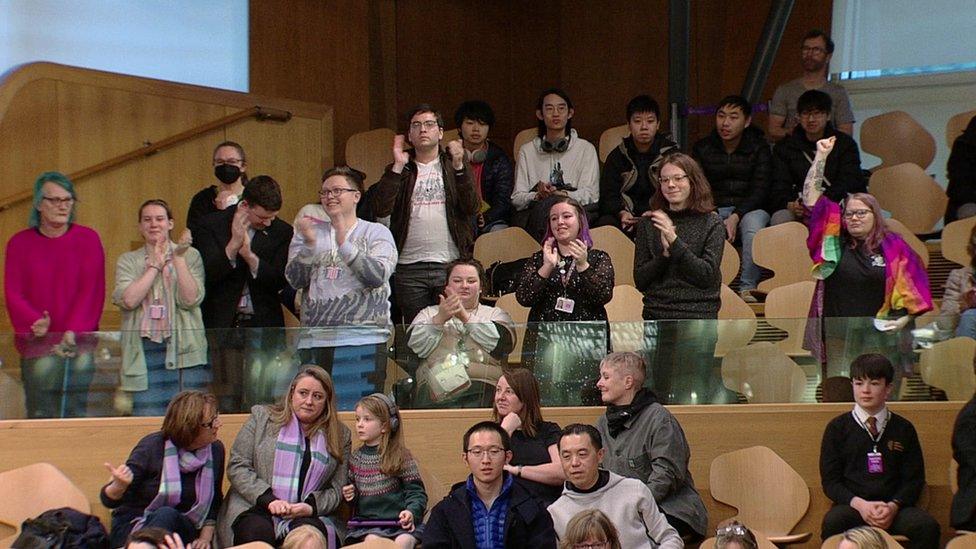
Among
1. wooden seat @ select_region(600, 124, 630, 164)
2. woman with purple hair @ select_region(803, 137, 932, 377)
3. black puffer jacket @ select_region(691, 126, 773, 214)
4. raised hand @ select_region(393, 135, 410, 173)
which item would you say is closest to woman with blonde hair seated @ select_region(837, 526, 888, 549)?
woman with purple hair @ select_region(803, 137, 932, 377)

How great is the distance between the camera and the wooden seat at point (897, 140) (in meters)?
9.72

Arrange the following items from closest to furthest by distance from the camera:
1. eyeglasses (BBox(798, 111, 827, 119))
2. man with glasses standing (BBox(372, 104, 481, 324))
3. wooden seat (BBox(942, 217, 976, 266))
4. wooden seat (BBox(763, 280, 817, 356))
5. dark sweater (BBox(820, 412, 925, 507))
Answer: dark sweater (BBox(820, 412, 925, 507)), man with glasses standing (BBox(372, 104, 481, 324)), wooden seat (BBox(763, 280, 817, 356)), wooden seat (BBox(942, 217, 976, 266)), eyeglasses (BBox(798, 111, 827, 119))

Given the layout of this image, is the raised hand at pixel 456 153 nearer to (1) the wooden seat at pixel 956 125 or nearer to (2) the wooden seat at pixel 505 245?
(2) the wooden seat at pixel 505 245

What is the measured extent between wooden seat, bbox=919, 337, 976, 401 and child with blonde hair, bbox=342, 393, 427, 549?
202 centimetres

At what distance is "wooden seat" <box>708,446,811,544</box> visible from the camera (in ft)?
19.0

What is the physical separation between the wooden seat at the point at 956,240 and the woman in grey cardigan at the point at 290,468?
389 cm

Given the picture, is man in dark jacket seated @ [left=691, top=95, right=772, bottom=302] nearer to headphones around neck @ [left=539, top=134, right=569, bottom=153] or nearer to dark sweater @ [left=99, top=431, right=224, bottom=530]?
headphones around neck @ [left=539, top=134, right=569, bottom=153]

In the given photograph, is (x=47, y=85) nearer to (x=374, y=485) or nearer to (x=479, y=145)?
(x=479, y=145)

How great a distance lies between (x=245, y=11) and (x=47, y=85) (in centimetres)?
Result: 162

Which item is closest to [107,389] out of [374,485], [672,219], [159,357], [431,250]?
[159,357]

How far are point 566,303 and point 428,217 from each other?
1.01m

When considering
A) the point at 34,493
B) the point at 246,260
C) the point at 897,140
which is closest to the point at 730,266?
the point at 897,140

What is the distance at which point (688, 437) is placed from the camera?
605 cm

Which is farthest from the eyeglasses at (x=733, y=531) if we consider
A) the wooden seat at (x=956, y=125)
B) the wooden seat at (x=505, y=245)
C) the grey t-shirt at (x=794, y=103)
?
the wooden seat at (x=956, y=125)
